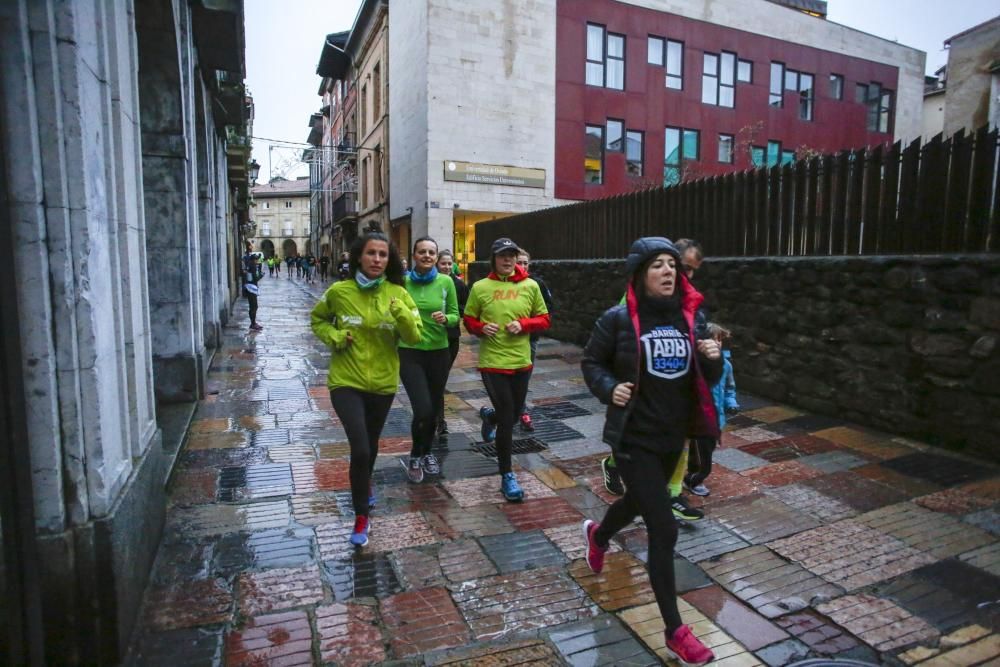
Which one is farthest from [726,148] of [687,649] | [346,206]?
[687,649]

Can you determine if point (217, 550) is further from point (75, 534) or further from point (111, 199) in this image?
point (111, 199)

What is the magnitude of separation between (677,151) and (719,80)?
3.38m

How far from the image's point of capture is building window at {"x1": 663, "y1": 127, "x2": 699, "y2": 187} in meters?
24.9

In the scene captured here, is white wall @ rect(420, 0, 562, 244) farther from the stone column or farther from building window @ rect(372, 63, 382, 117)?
the stone column

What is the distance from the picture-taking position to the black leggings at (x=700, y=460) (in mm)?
4602

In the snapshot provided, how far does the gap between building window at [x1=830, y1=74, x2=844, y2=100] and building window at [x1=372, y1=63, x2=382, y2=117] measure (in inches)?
766

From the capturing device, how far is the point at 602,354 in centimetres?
321

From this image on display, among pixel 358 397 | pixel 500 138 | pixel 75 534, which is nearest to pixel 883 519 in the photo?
pixel 358 397

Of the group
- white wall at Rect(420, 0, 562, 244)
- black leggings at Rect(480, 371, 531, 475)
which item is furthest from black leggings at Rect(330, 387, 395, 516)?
white wall at Rect(420, 0, 562, 244)

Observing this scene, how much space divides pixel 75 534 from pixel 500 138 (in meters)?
20.9

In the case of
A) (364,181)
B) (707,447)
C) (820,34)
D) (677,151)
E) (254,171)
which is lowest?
(707,447)

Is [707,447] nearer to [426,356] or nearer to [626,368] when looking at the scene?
[626,368]

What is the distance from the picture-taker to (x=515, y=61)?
22078 mm

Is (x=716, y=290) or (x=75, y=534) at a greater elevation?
(x=716, y=290)
